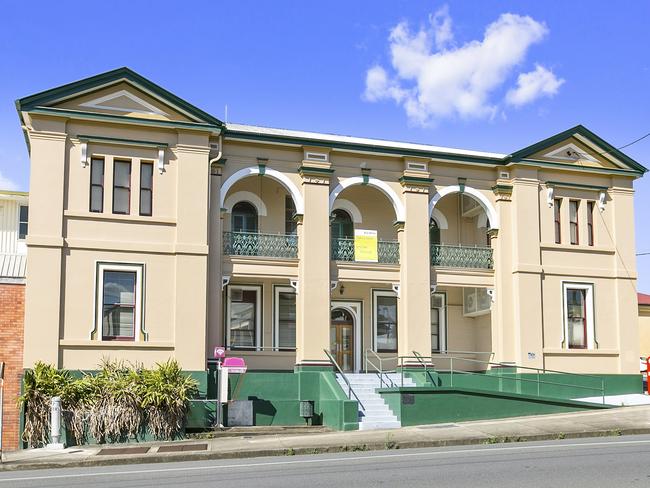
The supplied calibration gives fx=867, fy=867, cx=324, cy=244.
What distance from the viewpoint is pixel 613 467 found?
42.6 ft

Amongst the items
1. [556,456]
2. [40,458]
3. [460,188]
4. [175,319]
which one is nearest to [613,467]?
[556,456]

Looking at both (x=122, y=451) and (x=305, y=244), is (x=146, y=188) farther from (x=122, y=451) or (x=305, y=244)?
(x=122, y=451)

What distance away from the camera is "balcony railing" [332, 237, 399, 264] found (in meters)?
25.4

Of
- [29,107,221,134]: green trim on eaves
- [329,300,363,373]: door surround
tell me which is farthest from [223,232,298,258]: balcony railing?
[29,107,221,134]: green trim on eaves

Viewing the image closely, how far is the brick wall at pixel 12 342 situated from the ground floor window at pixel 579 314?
1571 cm

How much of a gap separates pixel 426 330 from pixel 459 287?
289 centimetres

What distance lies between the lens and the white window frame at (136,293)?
22.0 metres

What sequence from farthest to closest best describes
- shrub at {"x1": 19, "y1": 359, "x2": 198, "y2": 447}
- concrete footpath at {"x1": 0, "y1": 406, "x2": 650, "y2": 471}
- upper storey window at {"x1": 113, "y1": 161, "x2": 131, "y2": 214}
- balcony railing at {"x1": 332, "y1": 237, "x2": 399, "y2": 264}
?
balcony railing at {"x1": 332, "y1": 237, "x2": 399, "y2": 264}, upper storey window at {"x1": 113, "y1": 161, "x2": 131, "y2": 214}, shrub at {"x1": 19, "y1": 359, "x2": 198, "y2": 447}, concrete footpath at {"x1": 0, "y1": 406, "x2": 650, "y2": 471}

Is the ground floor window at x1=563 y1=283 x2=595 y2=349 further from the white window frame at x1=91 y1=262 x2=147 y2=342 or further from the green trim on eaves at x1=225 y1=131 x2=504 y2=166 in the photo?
the white window frame at x1=91 y1=262 x2=147 y2=342

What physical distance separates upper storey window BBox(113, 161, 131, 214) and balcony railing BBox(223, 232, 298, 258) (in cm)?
295

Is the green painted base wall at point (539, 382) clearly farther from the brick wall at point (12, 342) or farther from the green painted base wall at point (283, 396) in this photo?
the brick wall at point (12, 342)

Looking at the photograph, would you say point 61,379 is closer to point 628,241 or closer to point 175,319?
point 175,319

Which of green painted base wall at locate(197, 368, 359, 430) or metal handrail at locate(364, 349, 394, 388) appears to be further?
metal handrail at locate(364, 349, 394, 388)

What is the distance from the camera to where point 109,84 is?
22.6 metres
